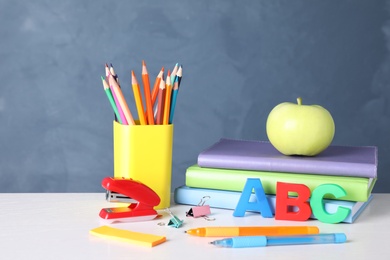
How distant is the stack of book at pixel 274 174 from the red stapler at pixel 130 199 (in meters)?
0.11

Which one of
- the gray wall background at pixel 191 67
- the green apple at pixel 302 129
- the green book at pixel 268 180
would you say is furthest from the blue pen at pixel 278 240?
the gray wall background at pixel 191 67

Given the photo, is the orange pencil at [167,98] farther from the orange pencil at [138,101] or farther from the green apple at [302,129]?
the green apple at [302,129]

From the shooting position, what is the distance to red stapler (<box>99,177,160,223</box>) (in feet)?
3.62

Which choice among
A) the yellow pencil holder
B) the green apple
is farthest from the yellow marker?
the green apple

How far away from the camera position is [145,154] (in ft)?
3.97

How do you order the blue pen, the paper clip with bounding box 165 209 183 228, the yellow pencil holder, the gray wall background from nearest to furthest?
the blue pen → the paper clip with bounding box 165 209 183 228 → the yellow pencil holder → the gray wall background

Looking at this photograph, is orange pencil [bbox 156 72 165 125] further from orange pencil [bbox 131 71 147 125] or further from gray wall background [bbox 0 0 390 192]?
gray wall background [bbox 0 0 390 192]

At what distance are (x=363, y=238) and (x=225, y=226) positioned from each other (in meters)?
0.21

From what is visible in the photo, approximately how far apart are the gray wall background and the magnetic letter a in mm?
1591

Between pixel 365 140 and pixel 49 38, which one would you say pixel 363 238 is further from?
pixel 49 38

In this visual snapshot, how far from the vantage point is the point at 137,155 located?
1206 millimetres

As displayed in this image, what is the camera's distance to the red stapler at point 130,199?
1.10m

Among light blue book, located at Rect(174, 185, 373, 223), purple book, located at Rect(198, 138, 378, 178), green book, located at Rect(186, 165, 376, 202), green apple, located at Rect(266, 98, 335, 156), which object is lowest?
light blue book, located at Rect(174, 185, 373, 223)

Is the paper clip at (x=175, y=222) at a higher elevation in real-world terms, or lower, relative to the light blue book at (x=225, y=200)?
lower
